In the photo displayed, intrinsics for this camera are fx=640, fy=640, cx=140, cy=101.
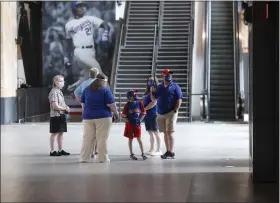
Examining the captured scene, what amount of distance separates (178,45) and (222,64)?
1727 mm

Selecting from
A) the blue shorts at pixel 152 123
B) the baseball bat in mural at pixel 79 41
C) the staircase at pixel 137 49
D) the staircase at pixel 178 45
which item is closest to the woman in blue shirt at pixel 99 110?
the blue shorts at pixel 152 123

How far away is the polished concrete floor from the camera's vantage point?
271 inches

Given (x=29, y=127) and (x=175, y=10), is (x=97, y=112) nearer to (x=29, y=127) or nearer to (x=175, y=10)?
(x=29, y=127)

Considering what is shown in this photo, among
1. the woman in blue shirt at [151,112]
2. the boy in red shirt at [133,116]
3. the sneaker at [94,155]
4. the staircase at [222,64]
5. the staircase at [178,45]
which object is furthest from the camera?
the staircase at [178,45]

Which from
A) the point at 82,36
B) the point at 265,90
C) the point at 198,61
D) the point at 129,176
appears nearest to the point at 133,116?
the point at 129,176

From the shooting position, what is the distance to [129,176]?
28.1 feet

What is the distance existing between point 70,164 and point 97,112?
0.92m

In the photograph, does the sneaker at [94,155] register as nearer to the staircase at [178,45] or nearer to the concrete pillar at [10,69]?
the concrete pillar at [10,69]

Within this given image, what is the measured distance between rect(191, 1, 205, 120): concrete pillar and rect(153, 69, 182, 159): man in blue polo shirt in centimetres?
1062

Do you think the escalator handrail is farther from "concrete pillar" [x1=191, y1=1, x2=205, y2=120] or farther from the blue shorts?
the blue shorts

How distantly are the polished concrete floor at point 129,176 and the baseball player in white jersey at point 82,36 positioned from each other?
1111cm

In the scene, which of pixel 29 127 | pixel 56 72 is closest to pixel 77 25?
pixel 56 72

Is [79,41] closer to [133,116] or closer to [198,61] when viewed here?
[198,61]

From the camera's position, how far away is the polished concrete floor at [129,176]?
6.88 meters
